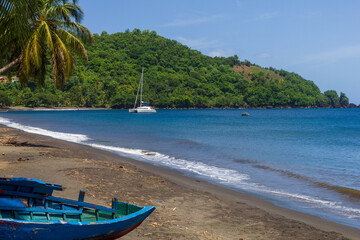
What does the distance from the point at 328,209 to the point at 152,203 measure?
458 cm

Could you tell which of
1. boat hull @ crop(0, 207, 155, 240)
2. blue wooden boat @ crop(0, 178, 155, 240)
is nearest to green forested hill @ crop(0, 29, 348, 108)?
blue wooden boat @ crop(0, 178, 155, 240)

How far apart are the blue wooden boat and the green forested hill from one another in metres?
115

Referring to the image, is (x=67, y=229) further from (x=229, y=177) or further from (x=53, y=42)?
(x=53, y=42)

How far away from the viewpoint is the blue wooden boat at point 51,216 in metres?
4.41

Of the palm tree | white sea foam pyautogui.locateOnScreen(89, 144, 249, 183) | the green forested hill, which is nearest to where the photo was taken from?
white sea foam pyautogui.locateOnScreen(89, 144, 249, 183)

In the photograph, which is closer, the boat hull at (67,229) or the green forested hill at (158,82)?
the boat hull at (67,229)

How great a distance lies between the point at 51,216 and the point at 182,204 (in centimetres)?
385

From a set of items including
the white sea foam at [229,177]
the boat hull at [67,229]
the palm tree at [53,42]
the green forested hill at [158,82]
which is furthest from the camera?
the green forested hill at [158,82]

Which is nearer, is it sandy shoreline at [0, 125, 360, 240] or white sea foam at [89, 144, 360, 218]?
sandy shoreline at [0, 125, 360, 240]

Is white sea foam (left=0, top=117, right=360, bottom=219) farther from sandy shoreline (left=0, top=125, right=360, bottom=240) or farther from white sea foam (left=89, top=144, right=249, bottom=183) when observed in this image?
sandy shoreline (left=0, top=125, right=360, bottom=240)

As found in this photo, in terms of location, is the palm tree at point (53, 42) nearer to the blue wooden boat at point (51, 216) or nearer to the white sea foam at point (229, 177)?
the white sea foam at point (229, 177)

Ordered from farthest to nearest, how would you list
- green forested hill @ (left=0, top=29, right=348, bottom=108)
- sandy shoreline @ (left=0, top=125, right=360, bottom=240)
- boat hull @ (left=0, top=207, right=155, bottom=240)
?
green forested hill @ (left=0, top=29, right=348, bottom=108) < sandy shoreline @ (left=0, top=125, right=360, bottom=240) < boat hull @ (left=0, top=207, right=155, bottom=240)

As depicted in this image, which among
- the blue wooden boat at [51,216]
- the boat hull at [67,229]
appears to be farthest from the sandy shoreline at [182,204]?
the boat hull at [67,229]

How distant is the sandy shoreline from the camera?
22.2 feet
